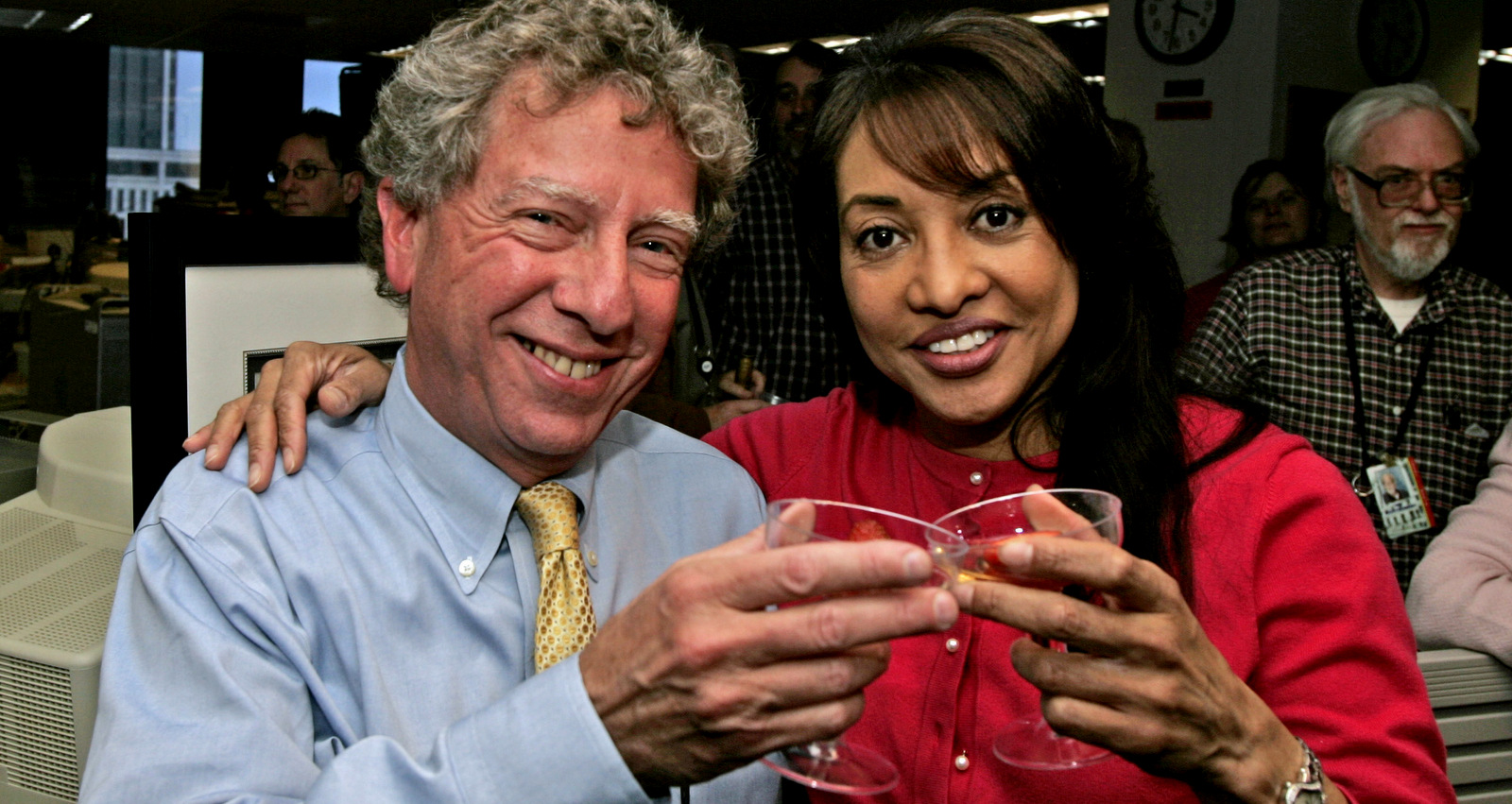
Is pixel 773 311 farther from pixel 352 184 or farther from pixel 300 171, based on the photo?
pixel 300 171

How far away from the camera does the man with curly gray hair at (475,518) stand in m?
1.05

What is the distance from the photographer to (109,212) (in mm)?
5891

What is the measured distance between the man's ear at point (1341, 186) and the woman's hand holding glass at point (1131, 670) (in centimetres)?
302

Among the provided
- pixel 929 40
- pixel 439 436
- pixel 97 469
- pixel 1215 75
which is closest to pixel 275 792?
pixel 439 436

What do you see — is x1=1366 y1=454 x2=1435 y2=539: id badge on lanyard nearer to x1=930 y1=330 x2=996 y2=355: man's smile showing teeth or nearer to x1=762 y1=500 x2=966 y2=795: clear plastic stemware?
x1=930 y1=330 x2=996 y2=355: man's smile showing teeth

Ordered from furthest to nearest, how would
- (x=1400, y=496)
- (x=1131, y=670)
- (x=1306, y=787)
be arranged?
(x=1400, y=496), (x=1306, y=787), (x=1131, y=670)

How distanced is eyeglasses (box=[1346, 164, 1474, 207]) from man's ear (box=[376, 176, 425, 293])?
3.16 m

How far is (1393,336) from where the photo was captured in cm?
333

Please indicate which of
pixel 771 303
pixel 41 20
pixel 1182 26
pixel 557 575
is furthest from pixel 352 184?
pixel 1182 26

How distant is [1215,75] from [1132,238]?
5871 millimetres

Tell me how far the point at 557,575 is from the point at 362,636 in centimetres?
23

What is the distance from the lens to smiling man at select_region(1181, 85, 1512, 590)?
3215 millimetres

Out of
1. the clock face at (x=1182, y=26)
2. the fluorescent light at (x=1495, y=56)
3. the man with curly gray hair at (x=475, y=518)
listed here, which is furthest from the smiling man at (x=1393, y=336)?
the fluorescent light at (x=1495, y=56)

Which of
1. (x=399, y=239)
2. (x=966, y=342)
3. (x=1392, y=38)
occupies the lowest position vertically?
(x=966, y=342)
